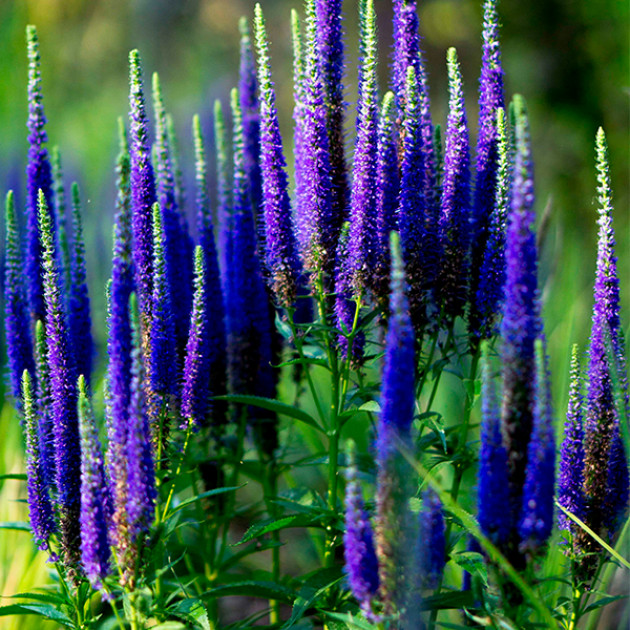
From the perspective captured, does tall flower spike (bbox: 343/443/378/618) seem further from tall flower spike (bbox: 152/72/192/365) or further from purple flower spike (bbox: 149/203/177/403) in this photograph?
tall flower spike (bbox: 152/72/192/365)

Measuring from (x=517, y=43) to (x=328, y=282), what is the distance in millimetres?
8504

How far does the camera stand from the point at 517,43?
10.3 m

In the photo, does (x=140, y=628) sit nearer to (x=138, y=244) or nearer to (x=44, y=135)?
(x=138, y=244)

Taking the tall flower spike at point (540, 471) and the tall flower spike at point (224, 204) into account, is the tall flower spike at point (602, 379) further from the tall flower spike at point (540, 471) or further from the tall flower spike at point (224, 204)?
the tall flower spike at point (224, 204)

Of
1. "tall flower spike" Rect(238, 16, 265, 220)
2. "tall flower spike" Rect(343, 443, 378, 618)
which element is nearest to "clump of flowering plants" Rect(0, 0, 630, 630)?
"tall flower spike" Rect(343, 443, 378, 618)

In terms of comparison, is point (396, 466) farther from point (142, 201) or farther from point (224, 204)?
point (224, 204)

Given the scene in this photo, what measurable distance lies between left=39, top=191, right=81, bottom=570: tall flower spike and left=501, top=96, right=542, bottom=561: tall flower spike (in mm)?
1239

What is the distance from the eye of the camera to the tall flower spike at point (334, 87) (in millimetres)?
2768

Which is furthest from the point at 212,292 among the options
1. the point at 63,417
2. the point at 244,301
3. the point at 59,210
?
the point at 63,417

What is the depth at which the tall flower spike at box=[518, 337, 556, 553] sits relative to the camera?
1852 mm

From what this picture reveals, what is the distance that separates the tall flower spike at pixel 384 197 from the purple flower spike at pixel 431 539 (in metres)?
0.74

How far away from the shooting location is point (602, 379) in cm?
245

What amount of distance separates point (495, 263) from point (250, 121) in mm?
1538

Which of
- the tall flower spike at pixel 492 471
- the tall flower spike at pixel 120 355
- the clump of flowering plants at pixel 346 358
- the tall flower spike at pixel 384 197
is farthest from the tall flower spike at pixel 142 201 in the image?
the tall flower spike at pixel 492 471
